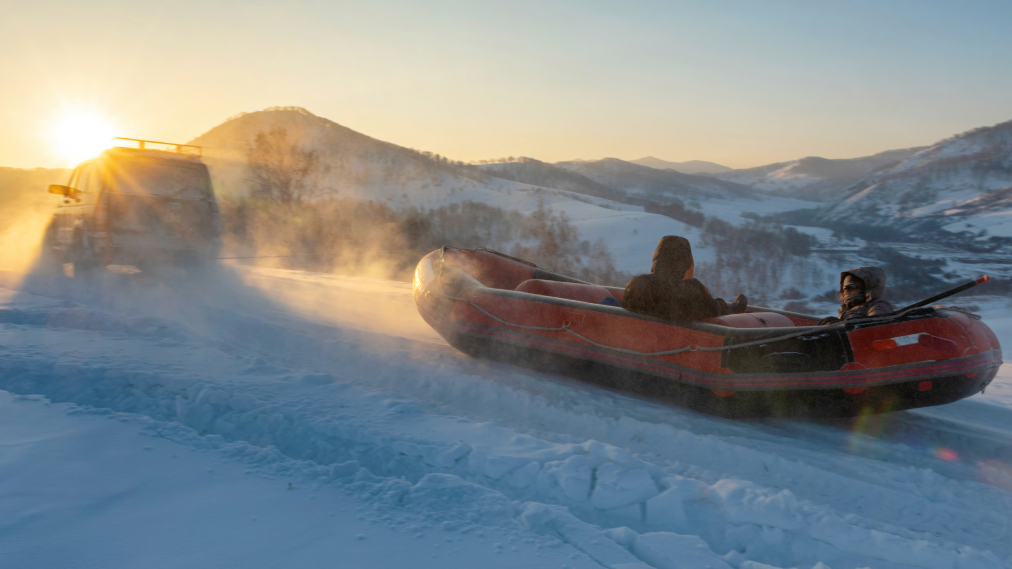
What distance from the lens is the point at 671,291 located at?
4.23m

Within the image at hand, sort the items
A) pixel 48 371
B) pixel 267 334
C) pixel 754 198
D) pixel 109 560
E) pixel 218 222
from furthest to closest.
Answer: pixel 754 198 → pixel 218 222 → pixel 267 334 → pixel 48 371 → pixel 109 560

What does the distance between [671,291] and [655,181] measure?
10184cm

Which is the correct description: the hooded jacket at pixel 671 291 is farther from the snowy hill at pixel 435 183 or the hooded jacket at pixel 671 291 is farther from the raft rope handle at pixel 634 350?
the snowy hill at pixel 435 183

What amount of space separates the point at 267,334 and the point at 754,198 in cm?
9799

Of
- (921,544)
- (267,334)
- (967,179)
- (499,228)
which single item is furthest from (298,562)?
(967,179)

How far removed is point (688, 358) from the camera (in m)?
4.07

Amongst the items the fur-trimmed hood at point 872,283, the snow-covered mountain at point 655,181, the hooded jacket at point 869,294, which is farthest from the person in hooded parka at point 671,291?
the snow-covered mountain at point 655,181

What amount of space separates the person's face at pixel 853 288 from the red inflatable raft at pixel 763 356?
20.6 inches

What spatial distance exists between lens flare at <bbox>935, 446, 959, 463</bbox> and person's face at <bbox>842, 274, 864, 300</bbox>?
3.85 ft

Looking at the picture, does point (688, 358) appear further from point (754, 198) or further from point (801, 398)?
point (754, 198)

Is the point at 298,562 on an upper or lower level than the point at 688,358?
lower

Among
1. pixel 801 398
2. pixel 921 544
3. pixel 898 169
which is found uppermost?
pixel 898 169

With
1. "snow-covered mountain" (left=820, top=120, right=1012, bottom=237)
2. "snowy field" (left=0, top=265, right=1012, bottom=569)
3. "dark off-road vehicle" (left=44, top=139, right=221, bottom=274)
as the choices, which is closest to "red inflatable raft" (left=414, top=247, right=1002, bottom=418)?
"snowy field" (left=0, top=265, right=1012, bottom=569)

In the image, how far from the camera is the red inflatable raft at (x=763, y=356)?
369 cm
